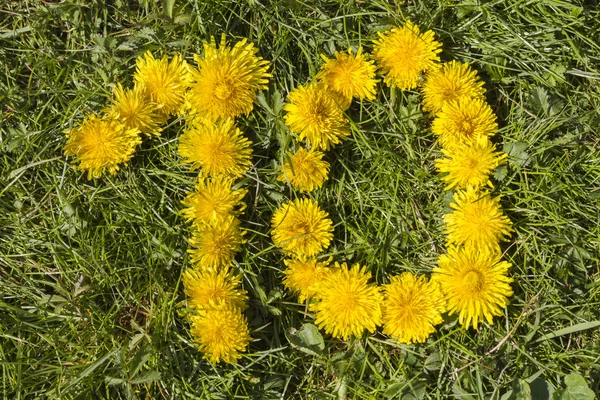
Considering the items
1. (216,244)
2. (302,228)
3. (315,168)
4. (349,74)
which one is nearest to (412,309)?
(302,228)

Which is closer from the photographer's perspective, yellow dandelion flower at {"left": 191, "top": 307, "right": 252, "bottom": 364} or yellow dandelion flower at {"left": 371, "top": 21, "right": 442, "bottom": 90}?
yellow dandelion flower at {"left": 191, "top": 307, "right": 252, "bottom": 364}

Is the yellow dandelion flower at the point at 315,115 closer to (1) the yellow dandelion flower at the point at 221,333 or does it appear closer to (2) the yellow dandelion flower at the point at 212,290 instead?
(2) the yellow dandelion flower at the point at 212,290

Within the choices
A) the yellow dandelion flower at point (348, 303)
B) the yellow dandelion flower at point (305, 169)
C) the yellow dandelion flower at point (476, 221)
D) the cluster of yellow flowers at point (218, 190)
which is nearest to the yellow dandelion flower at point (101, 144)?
the cluster of yellow flowers at point (218, 190)

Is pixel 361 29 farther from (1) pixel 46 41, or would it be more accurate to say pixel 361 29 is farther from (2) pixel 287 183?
(1) pixel 46 41

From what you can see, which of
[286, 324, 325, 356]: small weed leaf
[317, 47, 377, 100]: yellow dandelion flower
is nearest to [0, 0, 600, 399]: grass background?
[286, 324, 325, 356]: small weed leaf

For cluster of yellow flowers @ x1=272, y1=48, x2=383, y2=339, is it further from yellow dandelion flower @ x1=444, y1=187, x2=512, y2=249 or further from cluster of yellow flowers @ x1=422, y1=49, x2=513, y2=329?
yellow dandelion flower @ x1=444, y1=187, x2=512, y2=249

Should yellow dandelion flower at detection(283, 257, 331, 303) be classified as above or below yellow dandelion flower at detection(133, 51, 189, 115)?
below

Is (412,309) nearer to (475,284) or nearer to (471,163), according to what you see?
(475,284)

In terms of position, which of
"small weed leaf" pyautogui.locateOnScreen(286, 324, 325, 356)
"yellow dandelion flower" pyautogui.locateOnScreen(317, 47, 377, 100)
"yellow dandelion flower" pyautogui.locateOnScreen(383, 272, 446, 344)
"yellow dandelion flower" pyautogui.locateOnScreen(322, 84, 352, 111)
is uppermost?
"yellow dandelion flower" pyautogui.locateOnScreen(317, 47, 377, 100)
